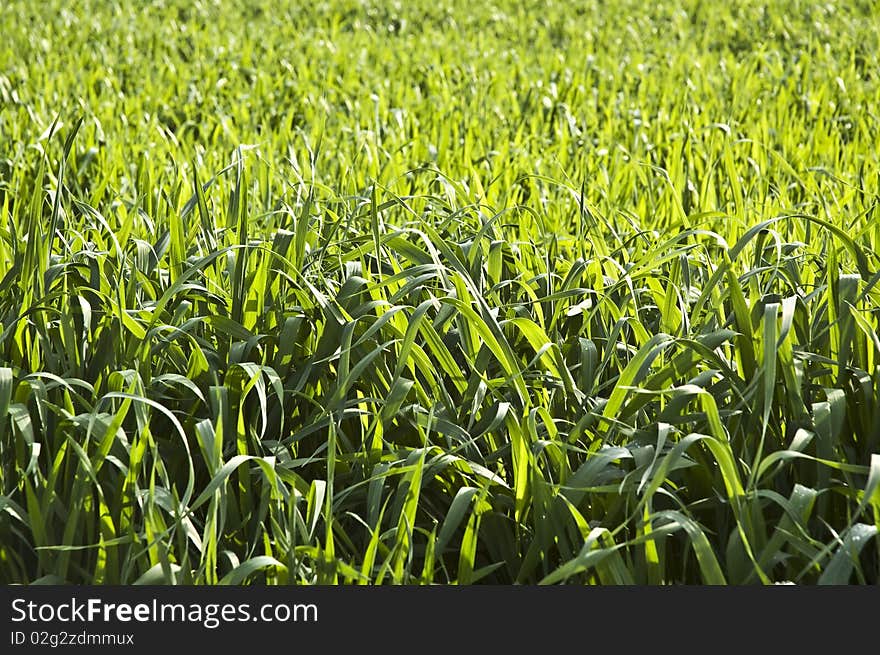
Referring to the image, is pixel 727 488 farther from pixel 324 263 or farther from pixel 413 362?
pixel 324 263

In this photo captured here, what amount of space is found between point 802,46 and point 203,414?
5.57 metres

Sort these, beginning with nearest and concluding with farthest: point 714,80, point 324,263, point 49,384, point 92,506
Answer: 1. point 92,506
2. point 49,384
3. point 324,263
4. point 714,80

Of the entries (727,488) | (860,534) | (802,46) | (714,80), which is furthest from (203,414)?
(802,46)

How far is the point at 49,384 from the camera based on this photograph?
162 cm

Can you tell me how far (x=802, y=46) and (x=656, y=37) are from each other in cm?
94

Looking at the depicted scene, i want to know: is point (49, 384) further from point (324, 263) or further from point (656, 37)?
point (656, 37)

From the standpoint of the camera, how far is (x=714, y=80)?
4930 mm

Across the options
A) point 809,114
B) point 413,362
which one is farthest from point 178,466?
point 809,114

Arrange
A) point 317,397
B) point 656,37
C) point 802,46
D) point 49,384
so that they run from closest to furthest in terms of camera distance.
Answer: point 49,384 < point 317,397 < point 802,46 < point 656,37

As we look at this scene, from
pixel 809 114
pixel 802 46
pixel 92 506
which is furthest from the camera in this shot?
pixel 802 46

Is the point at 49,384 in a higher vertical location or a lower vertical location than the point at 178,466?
higher

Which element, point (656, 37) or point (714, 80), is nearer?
point (714, 80)

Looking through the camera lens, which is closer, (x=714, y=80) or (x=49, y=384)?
(x=49, y=384)

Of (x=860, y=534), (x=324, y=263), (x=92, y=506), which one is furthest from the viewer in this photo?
(x=324, y=263)
